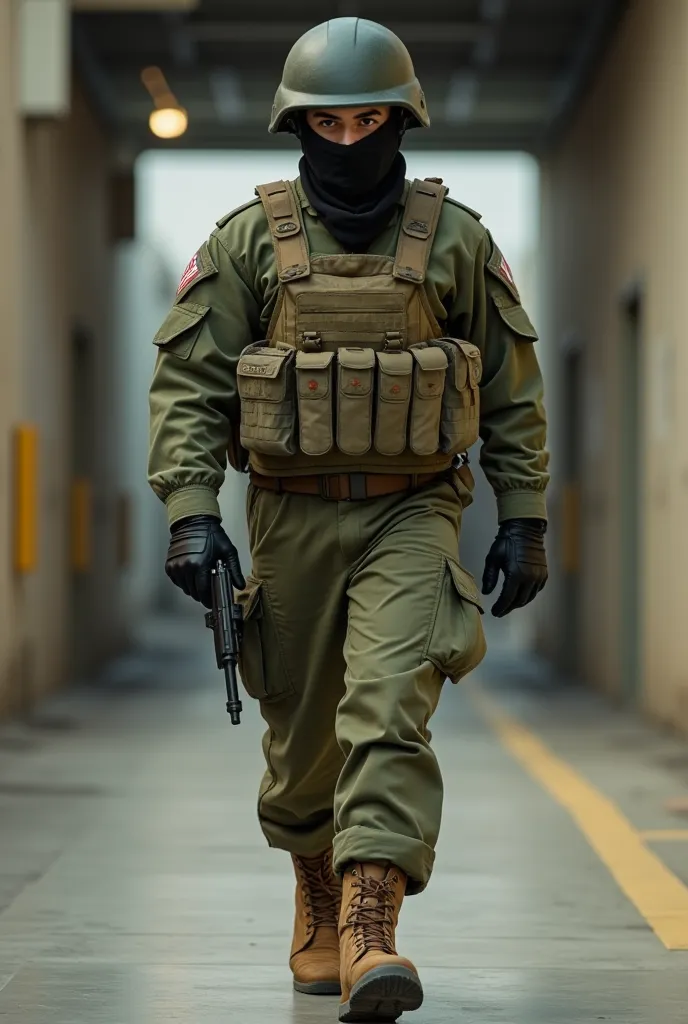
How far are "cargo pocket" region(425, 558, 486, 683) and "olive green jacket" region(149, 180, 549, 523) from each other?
0.31 metres

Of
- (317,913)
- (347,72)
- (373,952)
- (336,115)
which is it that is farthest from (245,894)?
(347,72)

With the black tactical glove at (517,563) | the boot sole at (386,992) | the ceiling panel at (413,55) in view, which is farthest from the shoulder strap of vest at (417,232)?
the ceiling panel at (413,55)

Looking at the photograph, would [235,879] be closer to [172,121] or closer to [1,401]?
[1,401]

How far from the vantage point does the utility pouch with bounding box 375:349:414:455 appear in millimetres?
3996

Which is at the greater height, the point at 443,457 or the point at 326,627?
the point at 443,457

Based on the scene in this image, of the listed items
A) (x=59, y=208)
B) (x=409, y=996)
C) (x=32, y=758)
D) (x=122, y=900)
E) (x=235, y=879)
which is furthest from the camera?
(x=59, y=208)

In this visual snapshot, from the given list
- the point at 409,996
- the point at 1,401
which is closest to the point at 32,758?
the point at 1,401

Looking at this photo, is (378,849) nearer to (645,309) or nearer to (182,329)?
(182,329)

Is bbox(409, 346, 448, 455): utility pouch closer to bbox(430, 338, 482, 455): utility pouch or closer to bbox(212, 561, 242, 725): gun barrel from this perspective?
bbox(430, 338, 482, 455): utility pouch

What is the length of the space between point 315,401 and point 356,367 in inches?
4.5

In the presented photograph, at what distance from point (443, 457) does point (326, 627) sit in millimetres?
458

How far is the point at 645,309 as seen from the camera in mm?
11320

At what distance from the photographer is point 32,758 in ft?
29.3

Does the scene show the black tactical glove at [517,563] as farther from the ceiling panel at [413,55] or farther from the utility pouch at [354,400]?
the ceiling panel at [413,55]
